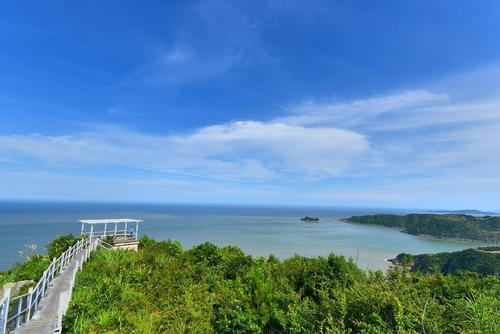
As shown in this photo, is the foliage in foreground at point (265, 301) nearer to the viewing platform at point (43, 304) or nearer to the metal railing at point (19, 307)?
the viewing platform at point (43, 304)

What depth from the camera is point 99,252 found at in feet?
57.8

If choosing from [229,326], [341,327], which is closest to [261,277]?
[229,326]

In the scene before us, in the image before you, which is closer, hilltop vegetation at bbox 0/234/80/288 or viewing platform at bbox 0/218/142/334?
viewing platform at bbox 0/218/142/334

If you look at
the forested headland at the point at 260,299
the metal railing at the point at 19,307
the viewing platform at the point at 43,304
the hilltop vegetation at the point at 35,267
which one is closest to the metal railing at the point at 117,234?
the hilltop vegetation at the point at 35,267

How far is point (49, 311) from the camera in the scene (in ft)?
27.8

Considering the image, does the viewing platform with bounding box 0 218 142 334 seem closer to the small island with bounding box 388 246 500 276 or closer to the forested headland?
the forested headland

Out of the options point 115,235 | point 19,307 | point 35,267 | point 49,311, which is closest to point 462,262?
point 115,235

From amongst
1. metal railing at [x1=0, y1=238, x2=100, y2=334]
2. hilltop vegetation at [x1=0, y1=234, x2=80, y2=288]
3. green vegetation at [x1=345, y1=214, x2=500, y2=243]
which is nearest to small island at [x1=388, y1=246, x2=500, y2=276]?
hilltop vegetation at [x1=0, y1=234, x2=80, y2=288]

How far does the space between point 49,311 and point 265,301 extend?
674cm

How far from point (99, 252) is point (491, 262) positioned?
68.9m

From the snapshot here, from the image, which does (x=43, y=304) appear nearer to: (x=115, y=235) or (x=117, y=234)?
(x=115, y=235)

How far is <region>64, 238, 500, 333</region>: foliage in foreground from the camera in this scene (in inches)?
255

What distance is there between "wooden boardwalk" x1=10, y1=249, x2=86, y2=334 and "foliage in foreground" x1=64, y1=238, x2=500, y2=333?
45cm

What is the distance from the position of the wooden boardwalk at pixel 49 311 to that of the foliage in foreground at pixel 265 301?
449 mm
